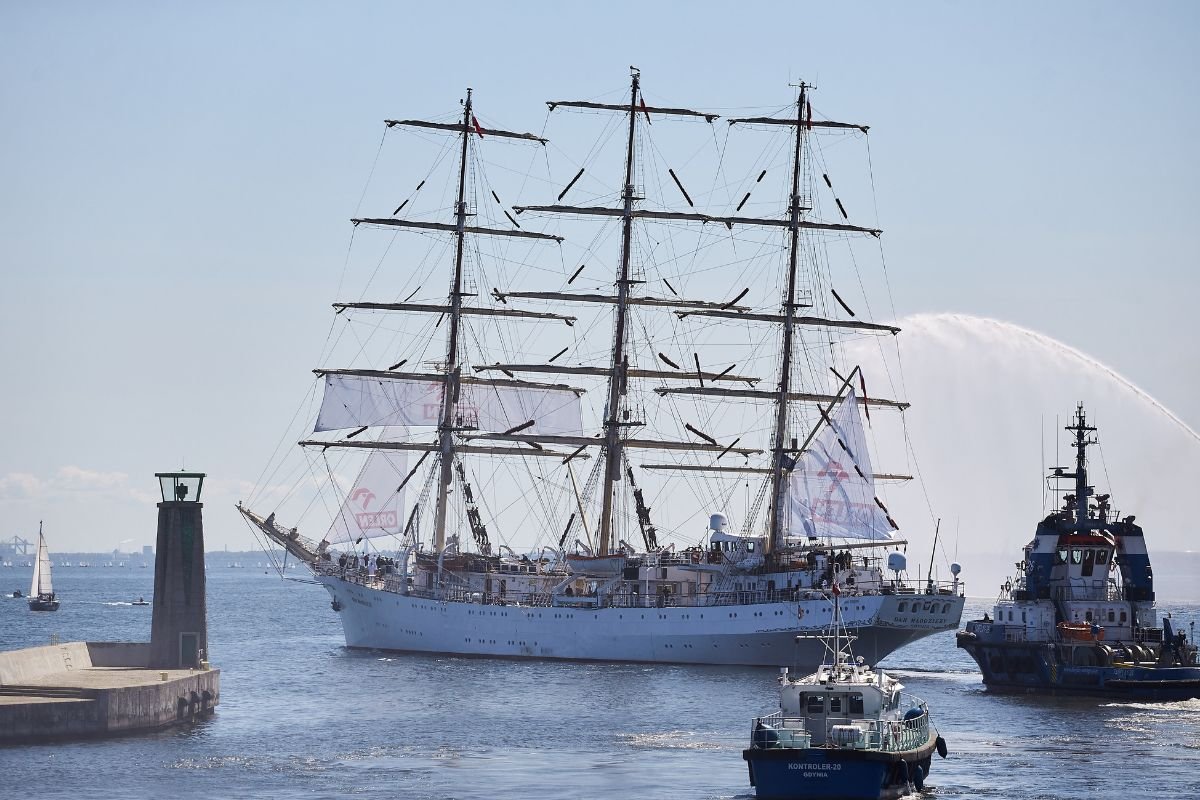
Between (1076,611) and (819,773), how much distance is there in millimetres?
43406

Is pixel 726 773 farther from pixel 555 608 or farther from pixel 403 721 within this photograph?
pixel 555 608

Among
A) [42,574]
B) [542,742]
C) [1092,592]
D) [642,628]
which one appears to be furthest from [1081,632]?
[42,574]

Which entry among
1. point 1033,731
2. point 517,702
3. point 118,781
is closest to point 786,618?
point 517,702

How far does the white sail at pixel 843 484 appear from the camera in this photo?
11012cm

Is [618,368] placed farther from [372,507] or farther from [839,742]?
[839,742]

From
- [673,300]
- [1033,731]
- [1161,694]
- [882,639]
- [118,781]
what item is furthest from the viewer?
[673,300]

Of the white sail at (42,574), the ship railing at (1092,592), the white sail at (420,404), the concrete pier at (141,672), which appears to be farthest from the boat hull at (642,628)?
the white sail at (42,574)

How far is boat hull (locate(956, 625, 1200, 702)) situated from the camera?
284 ft

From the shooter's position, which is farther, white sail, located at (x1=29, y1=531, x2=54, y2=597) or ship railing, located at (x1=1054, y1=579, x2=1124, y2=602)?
white sail, located at (x1=29, y1=531, x2=54, y2=597)

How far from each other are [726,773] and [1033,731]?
1900 centimetres

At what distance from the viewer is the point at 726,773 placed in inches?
2473

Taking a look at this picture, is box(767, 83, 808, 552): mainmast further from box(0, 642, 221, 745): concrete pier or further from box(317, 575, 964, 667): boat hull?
box(0, 642, 221, 745): concrete pier

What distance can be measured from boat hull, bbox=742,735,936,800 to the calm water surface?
323 cm

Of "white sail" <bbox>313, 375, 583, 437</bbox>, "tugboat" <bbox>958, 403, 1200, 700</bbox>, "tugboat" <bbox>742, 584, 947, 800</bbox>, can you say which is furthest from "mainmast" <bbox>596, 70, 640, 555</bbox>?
"tugboat" <bbox>742, 584, 947, 800</bbox>
